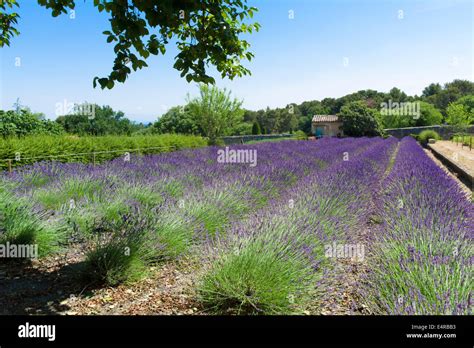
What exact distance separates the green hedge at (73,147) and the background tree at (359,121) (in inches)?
1112

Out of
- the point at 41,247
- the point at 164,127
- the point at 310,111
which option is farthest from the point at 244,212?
the point at 310,111

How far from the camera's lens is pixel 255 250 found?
9.08 ft

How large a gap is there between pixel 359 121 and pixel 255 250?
1602 inches

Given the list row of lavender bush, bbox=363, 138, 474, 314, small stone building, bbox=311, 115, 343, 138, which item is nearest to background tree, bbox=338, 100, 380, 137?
small stone building, bbox=311, 115, 343, 138

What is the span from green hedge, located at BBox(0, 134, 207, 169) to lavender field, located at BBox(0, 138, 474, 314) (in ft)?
11.8

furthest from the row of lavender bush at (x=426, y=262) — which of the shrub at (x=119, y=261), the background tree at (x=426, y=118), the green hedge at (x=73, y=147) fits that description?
the background tree at (x=426, y=118)

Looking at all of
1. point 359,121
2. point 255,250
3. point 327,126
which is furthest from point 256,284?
point 327,126

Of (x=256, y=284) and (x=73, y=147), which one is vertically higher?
(x=73, y=147)

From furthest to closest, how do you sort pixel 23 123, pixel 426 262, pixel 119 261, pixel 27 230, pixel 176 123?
1. pixel 176 123
2. pixel 23 123
3. pixel 27 230
4. pixel 119 261
5. pixel 426 262

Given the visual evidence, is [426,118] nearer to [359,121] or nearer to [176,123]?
[359,121]
